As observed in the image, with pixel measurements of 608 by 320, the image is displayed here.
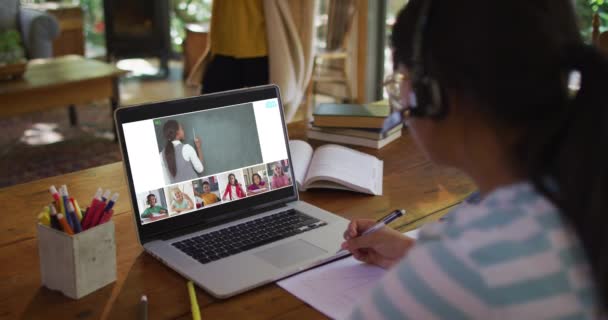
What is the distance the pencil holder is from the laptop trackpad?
260 millimetres

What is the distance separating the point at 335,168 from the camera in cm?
155

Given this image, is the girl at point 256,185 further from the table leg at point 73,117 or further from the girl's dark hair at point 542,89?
the table leg at point 73,117

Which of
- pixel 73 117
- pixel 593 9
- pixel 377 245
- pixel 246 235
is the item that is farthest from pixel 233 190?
pixel 73 117

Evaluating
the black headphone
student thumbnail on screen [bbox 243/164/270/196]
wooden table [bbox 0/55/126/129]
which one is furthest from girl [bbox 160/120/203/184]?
wooden table [bbox 0/55/126/129]

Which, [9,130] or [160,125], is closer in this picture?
[160,125]

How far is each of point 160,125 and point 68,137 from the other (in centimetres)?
331

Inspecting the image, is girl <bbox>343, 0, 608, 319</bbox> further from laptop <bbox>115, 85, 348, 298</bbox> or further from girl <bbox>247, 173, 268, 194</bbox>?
girl <bbox>247, 173, 268, 194</bbox>

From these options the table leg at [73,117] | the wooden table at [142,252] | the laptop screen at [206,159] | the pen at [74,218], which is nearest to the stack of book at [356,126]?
the wooden table at [142,252]

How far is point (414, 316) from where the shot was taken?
0.67 m

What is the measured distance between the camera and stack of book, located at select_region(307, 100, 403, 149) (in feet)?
6.00

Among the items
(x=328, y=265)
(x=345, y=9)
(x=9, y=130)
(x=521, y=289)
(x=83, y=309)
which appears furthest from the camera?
(x=9, y=130)

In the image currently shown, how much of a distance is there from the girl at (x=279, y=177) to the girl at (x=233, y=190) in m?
0.08

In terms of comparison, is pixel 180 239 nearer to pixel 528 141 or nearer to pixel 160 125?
pixel 160 125

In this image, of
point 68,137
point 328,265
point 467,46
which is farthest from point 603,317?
point 68,137
